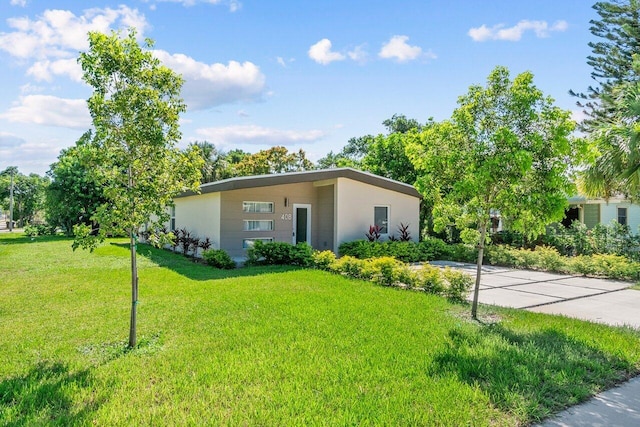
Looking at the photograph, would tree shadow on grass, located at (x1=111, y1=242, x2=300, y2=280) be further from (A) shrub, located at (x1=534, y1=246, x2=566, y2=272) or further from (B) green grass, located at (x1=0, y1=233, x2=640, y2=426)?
(A) shrub, located at (x1=534, y1=246, x2=566, y2=272)

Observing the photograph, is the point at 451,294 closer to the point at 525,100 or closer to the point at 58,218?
the point at 525,100

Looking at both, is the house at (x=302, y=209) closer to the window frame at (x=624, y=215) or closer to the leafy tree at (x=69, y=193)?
the window frame at (x=624, y=215)

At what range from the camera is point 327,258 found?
37.4 feet

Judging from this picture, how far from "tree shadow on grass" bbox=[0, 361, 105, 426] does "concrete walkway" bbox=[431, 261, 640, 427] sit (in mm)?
3800

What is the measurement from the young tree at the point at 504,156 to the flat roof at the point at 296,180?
669 centimetres

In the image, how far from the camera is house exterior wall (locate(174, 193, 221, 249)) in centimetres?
1364

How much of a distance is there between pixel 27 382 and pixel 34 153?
20060 millimetres

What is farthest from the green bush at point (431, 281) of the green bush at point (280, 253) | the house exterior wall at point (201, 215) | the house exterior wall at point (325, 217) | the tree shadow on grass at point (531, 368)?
the house exterior wall at point (201, 215)

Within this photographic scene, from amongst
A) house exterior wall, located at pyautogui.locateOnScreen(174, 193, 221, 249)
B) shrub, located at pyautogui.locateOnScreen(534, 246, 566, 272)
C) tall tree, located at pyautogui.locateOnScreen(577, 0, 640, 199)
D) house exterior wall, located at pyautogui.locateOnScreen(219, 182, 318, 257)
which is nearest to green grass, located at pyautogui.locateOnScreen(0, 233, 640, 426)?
house exterior wall, located at pyautogui.locateOnScreen(219, 182, 318, 257)

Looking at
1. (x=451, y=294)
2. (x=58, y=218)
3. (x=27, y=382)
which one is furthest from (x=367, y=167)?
(x=58, y=218)

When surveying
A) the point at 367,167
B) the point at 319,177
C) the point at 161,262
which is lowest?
the point at 161,262

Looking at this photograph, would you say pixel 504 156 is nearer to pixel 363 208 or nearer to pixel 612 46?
pixel 363 208

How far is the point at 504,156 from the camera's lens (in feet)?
18.7

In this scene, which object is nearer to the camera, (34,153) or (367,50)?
(367,50)
